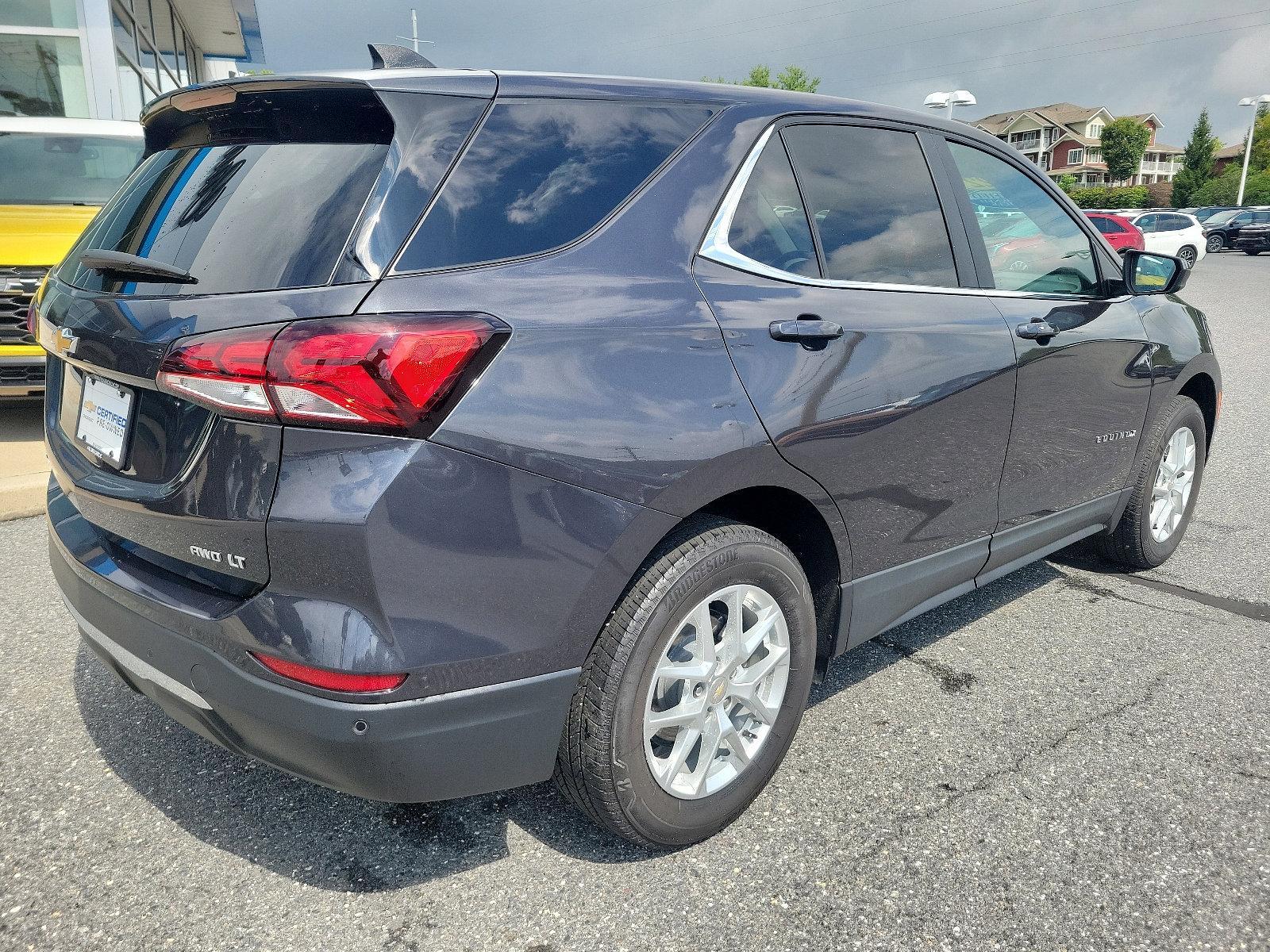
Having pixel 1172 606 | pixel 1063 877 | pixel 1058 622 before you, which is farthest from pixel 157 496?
pixel 1172 606

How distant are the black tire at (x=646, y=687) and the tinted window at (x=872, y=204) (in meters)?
0.79

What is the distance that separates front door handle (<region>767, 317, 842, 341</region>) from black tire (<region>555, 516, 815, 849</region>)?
45 centimetres

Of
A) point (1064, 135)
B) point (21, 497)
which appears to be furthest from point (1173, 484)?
point (1064, 135)

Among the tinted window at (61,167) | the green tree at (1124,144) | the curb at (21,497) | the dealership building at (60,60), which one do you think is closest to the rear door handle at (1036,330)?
the curb at (21,497)

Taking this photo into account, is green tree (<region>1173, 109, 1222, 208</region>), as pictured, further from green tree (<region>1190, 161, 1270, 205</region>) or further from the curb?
the curb

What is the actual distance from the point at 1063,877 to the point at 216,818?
201 cm

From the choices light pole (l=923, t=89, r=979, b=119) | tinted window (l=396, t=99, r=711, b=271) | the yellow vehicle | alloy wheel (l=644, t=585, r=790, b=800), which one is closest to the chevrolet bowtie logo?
tinted window (l=396, t=99, r=711, b=271)

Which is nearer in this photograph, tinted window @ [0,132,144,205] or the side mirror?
the side mirror

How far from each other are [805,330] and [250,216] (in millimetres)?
1240

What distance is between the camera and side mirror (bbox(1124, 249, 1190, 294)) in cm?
361

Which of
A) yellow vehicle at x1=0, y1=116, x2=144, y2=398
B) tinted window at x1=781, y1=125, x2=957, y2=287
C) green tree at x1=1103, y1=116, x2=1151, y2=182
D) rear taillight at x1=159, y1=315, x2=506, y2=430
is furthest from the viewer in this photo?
green tree at x1=1103, y1=116, x2=1151, y2=182

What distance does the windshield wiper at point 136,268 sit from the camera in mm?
1955

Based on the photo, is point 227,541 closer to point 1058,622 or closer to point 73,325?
point 73,325

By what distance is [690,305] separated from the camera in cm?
211
